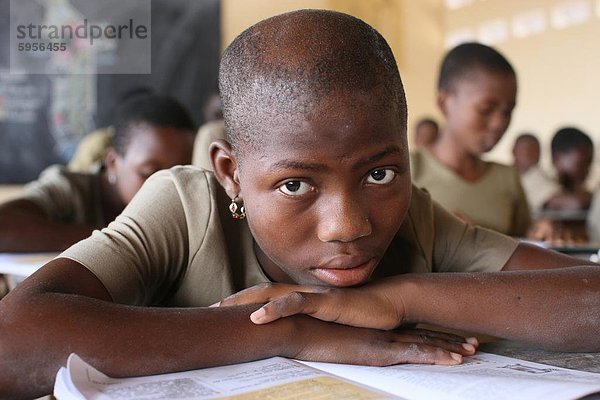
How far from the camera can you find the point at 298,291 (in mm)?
828

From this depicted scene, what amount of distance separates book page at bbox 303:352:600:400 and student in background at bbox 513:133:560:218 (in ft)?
10.1

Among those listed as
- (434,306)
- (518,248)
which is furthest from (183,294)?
(518,248)

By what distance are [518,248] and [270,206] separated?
1.52ft

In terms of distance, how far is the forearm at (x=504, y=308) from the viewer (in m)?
0.86

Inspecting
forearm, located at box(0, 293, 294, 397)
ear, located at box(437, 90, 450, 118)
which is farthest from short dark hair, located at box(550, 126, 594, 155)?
forearm, located at box(0, 293, 294, 397)

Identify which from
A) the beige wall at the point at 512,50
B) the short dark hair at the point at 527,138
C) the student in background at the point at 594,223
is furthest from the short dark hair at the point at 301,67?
the short dark hair at the point at 527,138

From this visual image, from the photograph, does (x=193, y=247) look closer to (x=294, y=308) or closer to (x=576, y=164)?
(x=294, y=308)

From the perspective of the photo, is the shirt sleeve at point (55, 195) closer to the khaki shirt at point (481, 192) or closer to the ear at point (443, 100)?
the khaki shirt at point (481, 192)

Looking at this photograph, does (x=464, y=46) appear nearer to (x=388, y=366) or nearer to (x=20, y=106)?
(x=388, y=366)

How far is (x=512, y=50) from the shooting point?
5.57 metres

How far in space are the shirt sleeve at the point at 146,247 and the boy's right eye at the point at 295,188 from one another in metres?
0.21

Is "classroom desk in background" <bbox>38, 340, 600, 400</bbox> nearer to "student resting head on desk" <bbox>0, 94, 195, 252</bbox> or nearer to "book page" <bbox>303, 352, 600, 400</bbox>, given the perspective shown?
"book page" <bbox>303, 352, 600, 400</bbox>

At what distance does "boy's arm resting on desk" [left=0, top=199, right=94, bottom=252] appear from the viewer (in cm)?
188

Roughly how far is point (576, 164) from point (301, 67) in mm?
3715
